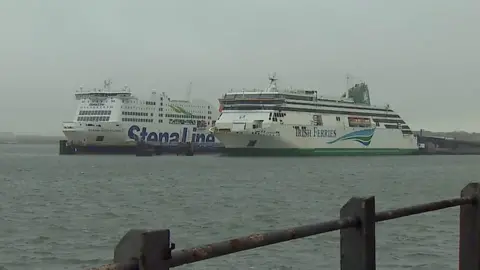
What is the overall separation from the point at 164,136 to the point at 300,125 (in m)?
20.1

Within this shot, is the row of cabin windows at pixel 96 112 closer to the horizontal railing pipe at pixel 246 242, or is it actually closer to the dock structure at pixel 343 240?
the dock structure at pixel 343 240

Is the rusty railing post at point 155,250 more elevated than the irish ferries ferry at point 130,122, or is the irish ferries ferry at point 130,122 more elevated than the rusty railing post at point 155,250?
the irish ferries ferry at point 130,122

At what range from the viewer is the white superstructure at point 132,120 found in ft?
253

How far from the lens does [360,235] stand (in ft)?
9.43

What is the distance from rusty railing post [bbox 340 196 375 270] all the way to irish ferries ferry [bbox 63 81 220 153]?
75233 millimetres

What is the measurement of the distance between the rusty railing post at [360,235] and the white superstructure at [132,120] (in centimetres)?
7515

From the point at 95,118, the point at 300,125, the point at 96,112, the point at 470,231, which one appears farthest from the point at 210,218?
the point at 96,112

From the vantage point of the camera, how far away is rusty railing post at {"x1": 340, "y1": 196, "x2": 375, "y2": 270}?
2.86m

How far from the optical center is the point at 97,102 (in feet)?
269

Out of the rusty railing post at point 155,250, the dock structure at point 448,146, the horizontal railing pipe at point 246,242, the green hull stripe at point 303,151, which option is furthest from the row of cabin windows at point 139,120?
the rusty railing post at point 155,250

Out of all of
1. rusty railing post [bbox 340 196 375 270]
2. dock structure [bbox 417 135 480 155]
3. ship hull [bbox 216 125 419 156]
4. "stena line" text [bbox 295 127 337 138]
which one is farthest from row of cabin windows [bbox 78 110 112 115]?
rusty railing post [bbox 340 196 375 270]

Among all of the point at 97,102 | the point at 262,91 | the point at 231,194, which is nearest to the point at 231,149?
the point at 262,91

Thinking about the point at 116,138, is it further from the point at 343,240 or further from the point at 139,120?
the point at 343,240

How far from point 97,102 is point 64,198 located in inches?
2309
